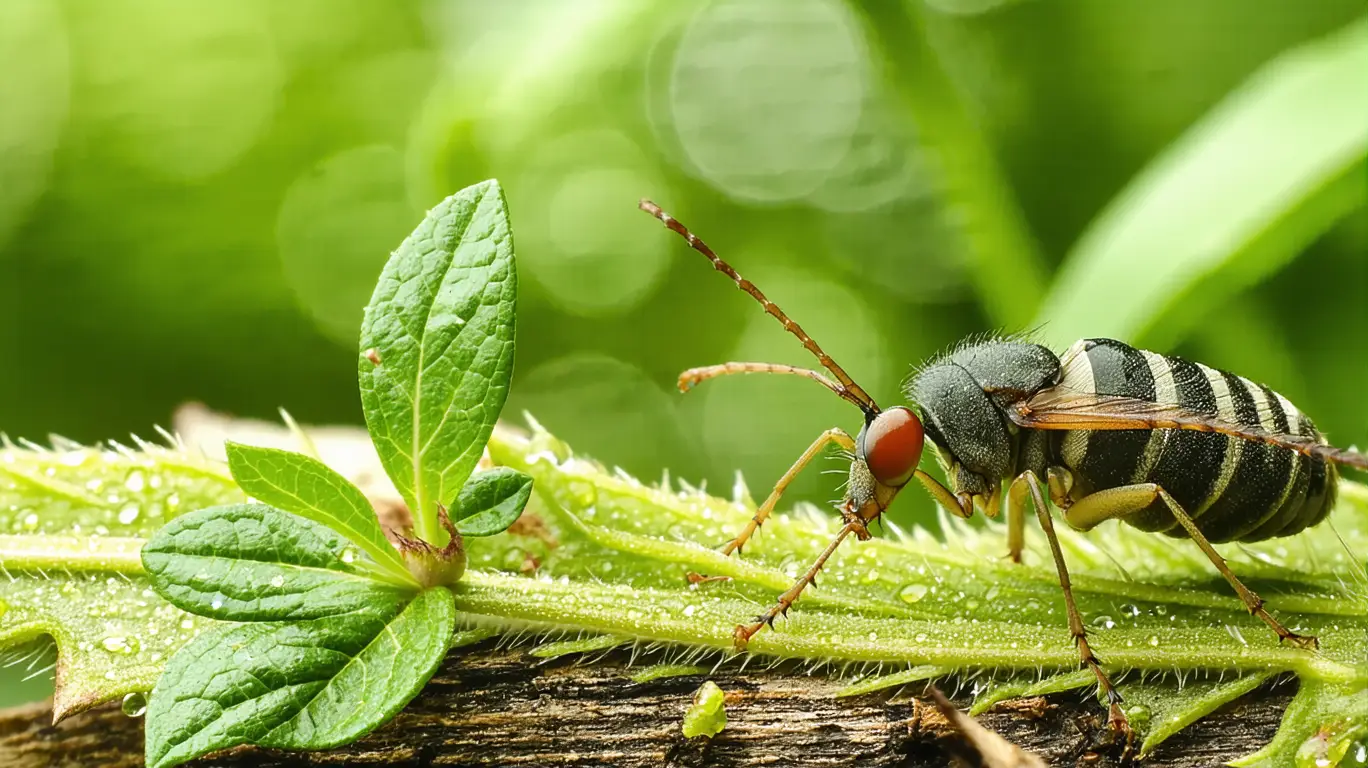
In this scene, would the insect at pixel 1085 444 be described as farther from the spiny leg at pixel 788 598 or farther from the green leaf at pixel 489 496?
the green leaf at pixel 489 496

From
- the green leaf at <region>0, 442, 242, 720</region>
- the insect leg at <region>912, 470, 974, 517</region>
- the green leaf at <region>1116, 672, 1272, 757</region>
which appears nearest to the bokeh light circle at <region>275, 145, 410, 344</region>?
the green leaf at <region>0, 442, 242, 720</region>

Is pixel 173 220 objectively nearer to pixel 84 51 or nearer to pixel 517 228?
pixel 84 51

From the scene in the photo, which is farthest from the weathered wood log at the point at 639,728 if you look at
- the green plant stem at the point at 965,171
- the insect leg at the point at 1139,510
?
the green plant stem at the point at 965,171

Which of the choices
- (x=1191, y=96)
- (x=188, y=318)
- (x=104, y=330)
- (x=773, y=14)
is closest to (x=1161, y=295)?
(x=1191, y=96)

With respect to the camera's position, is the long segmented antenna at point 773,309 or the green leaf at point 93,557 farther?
the long segmented antenna at point 773,309

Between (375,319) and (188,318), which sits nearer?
(375,319)

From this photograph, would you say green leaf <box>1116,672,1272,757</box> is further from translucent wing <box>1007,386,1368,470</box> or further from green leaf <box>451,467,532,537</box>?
green leaf <box>451,467,532,537</box>
